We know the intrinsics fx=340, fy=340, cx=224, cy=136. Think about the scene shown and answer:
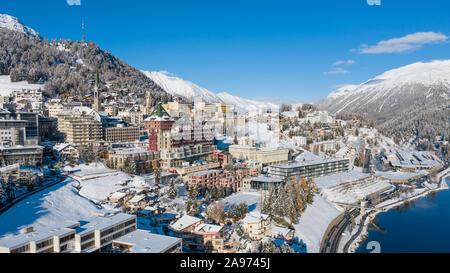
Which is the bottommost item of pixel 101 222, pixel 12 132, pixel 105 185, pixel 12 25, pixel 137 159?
pixel 105 185

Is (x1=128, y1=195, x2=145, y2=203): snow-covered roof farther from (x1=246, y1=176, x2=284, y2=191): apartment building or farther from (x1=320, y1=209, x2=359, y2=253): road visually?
(x1=320, y1=209, x2=359, y2=253): road

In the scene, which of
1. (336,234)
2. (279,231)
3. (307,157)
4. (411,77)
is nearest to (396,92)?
(411,77)

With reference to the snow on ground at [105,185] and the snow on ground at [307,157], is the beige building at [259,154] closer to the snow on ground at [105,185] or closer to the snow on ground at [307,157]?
the snow on ground at [307,157]

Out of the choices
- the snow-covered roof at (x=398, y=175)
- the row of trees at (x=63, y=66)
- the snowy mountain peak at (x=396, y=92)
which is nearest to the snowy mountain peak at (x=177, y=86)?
the row of trees at (x=63, y=66)

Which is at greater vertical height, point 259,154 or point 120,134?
point 120,134

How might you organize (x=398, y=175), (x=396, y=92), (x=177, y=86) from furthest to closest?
1. (x=396, y=92)
2. (x=177, y=86)
3. (x=398, y=175)

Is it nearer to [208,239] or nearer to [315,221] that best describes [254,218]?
[208,239]
